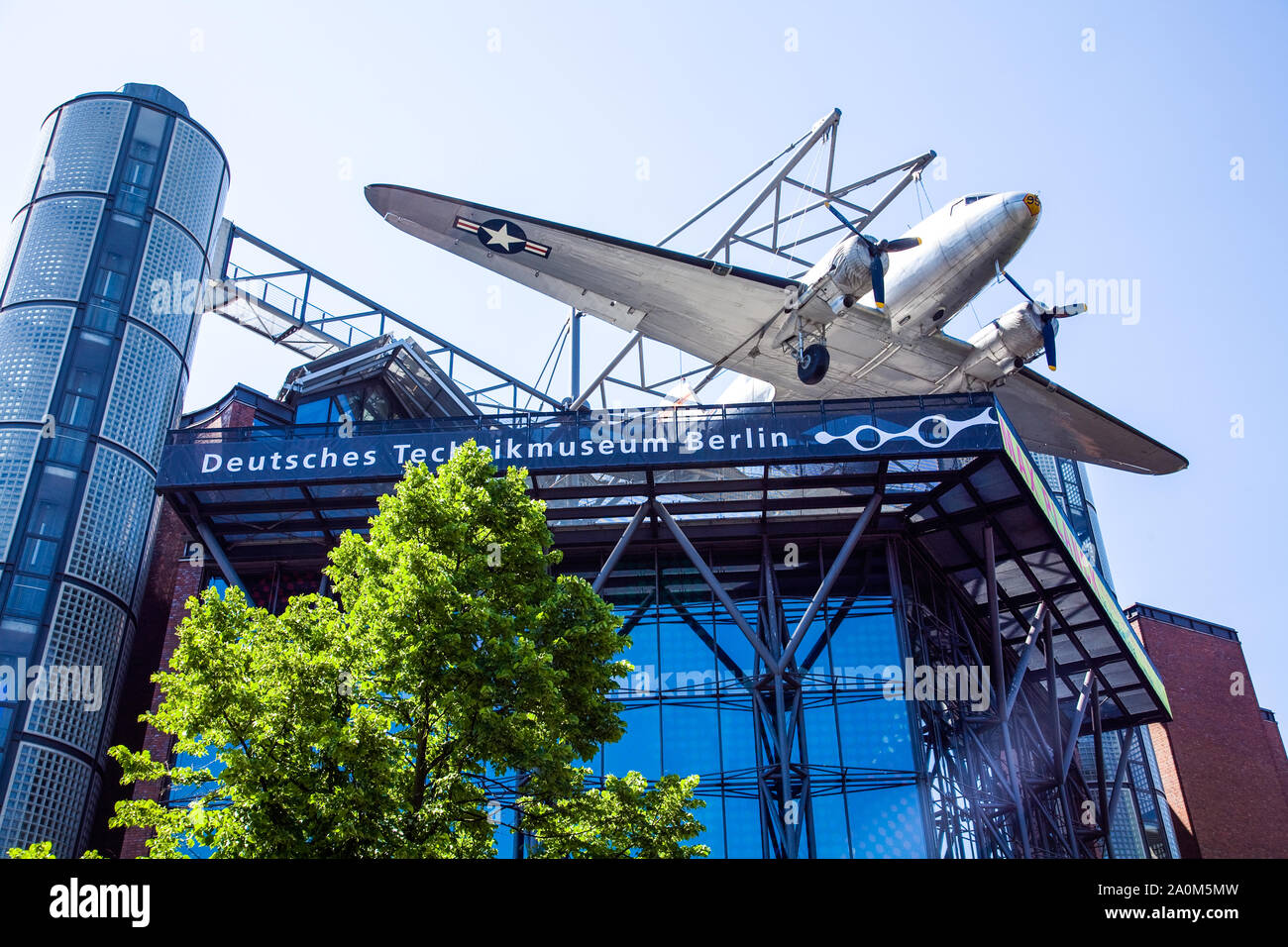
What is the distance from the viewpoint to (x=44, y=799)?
1006 inches

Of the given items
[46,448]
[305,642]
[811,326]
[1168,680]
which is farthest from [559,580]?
[1168,680]

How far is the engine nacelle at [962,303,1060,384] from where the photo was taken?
29984 millimetres

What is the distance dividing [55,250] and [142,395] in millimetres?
5023

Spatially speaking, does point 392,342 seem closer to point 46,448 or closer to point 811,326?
point 46,448

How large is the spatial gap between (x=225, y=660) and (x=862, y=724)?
15999 millimetres

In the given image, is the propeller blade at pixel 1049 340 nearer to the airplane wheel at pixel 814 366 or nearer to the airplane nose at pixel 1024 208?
the airplane nose at pixel 1024 208

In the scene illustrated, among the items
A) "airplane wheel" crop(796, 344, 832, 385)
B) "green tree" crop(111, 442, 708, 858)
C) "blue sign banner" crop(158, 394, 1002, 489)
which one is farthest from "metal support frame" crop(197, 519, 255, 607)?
"airplane wheel" crop(796, 344, 832, 385)

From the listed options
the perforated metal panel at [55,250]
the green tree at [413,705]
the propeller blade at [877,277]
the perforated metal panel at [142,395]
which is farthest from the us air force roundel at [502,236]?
the green tree at [413,705]

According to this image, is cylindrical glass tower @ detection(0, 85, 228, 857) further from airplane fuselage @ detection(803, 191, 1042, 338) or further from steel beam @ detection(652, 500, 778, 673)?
airplane fuselage @ detection(803, 191, 1042, 338)

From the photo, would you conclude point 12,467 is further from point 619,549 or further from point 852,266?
point 852,266

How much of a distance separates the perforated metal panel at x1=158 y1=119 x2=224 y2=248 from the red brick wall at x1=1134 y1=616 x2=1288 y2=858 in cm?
3831

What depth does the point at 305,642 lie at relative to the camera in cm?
1519

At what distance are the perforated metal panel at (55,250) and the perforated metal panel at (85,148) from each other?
57 cm

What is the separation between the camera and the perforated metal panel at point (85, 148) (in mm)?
32594
